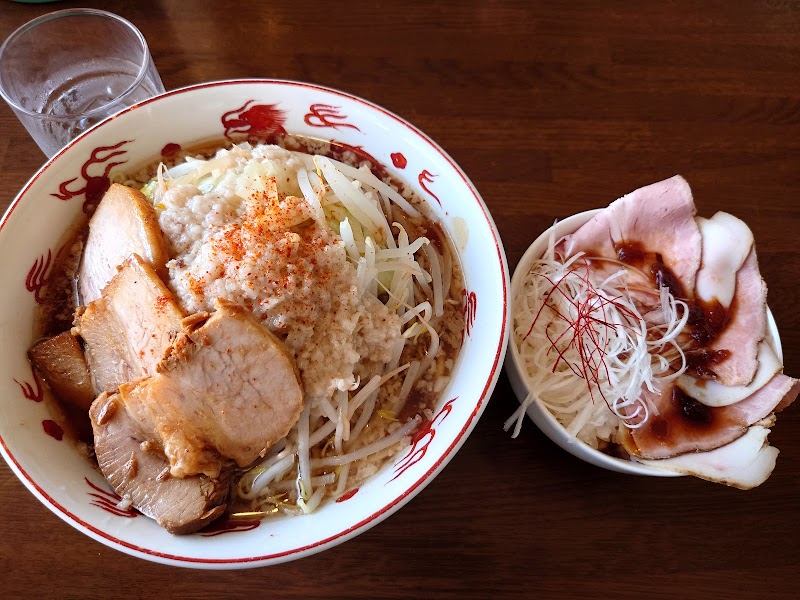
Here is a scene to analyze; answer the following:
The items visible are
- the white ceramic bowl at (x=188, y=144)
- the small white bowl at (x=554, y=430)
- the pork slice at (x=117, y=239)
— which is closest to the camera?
the white ceramic bowl at (x=188, y=144)

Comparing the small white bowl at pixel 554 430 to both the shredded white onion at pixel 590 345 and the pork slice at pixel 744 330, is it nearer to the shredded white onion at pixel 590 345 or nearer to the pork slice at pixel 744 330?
the shredded white onion at pixel 590 345

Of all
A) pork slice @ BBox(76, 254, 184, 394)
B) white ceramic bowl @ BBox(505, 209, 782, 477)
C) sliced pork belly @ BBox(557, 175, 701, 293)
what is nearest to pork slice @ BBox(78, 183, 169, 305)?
pork slice @ BBox(76, 254, 184, 394)

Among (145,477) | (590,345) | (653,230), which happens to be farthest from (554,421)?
(145,477)

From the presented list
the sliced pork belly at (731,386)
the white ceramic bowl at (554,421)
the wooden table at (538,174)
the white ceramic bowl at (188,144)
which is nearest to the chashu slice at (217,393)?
the white ceramic bowl at (188,144)

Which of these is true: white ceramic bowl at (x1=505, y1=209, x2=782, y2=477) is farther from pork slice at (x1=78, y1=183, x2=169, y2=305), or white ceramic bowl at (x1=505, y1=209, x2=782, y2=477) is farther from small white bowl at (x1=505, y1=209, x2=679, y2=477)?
pork slice at (x1=78, y1=183, x2=169, y2=305)

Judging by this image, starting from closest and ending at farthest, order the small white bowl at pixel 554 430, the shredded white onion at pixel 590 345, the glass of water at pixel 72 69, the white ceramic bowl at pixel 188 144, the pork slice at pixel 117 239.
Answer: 1. the white ceramic bowl at pixel 188 144
2. the pork slice at pixel 117 239
3. the small white bowl at pixel 554 430
4. the shredded white onion at pixel 590 345
5. the glass of water at pixel 72 69
